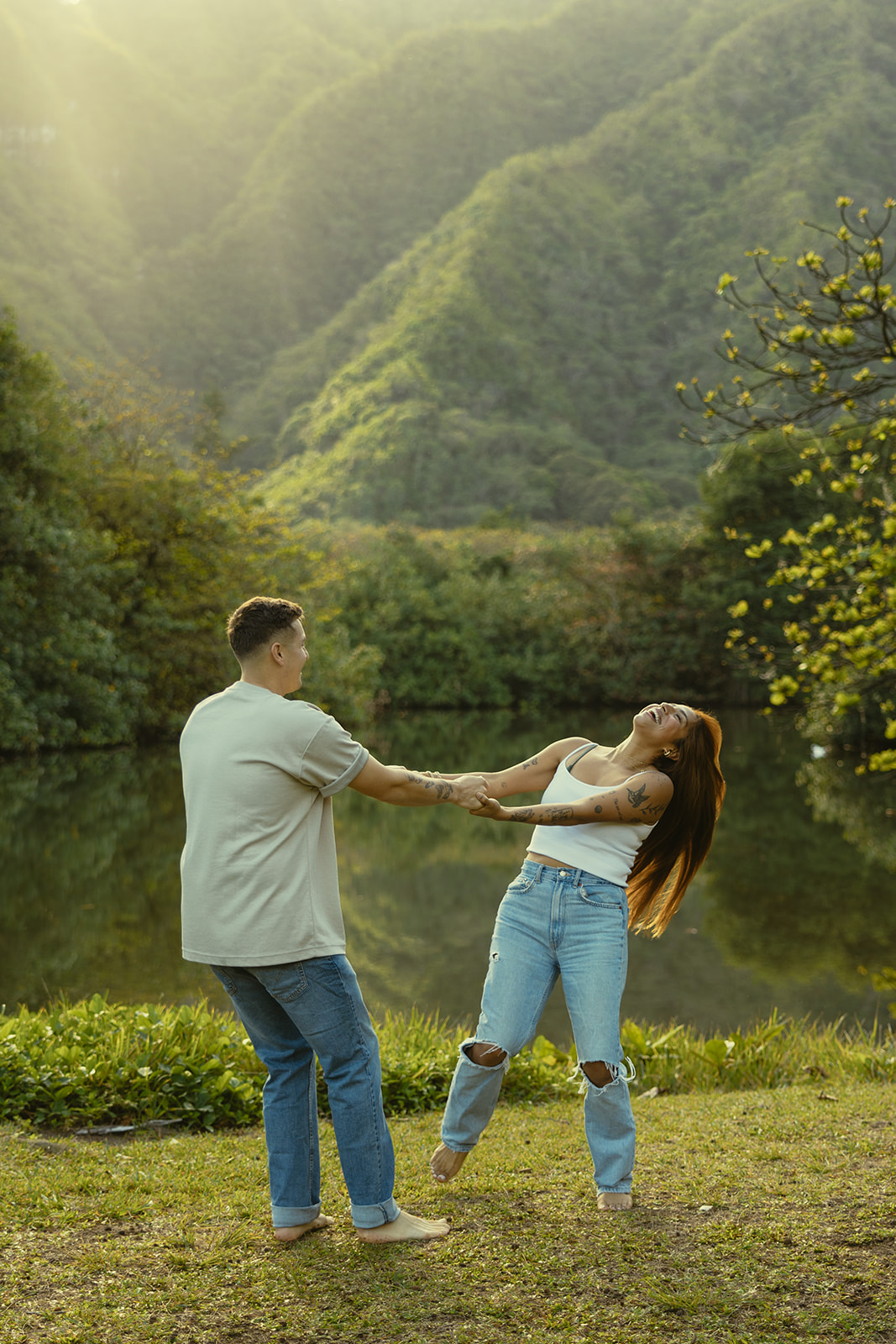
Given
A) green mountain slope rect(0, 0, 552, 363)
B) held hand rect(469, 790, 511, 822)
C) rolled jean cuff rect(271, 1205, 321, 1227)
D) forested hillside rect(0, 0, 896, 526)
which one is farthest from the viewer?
green mountain slope rect(0, 0, 552, 363)

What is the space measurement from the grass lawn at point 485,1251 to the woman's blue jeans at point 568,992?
0.76 feet

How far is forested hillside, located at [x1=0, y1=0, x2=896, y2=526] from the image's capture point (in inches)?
3009

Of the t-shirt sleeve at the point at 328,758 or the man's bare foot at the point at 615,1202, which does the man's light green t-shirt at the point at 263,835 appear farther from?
the man's bare foot at the point at 615,1202

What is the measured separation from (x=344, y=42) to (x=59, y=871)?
153 metres

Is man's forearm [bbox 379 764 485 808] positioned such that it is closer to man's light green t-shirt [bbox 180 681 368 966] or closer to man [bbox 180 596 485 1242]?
man [bbox 180 596 485 1242]

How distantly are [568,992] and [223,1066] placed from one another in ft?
7.36

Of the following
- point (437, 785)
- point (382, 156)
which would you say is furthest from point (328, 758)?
point (382, 156)

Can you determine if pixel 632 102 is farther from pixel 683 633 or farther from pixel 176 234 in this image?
pixel 683 633

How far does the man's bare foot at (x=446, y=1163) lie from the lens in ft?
12.8

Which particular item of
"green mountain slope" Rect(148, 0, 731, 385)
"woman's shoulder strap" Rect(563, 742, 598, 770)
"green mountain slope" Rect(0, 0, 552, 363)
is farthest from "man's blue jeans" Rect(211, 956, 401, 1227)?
"green mountain slope" Rect(148, 0, 731, 385)

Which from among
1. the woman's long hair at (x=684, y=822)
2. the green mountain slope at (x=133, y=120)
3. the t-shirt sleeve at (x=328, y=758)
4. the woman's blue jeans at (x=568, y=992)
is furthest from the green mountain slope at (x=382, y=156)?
the t-shirt sleeve at (x=328, y=758)

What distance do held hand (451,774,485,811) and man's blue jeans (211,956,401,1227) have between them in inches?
29.7

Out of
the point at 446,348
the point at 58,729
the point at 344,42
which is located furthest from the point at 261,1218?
the point at 344,42

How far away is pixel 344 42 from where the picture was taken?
141375mm
